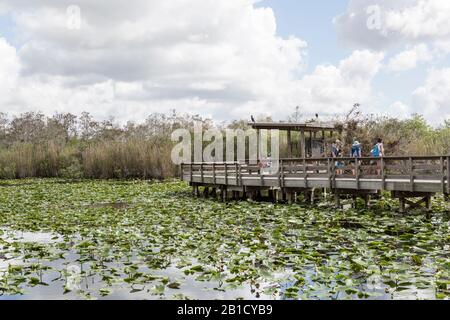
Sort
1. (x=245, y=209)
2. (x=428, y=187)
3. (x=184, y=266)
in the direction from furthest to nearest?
(x=245, y=209), (x=428, y=187), (x=184, y=266)

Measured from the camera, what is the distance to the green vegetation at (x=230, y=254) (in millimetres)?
7121

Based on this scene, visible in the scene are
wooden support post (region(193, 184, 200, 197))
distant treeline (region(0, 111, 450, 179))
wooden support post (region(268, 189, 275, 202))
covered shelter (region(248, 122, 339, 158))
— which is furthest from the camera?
distant treeline (region(0, 111, 450, 179))

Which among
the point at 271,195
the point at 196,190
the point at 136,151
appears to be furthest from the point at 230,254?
the point at 136,151

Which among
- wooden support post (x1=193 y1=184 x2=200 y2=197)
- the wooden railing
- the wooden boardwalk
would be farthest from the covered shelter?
wooden support post (x1=193 y1=184 x2=200 y2=197)

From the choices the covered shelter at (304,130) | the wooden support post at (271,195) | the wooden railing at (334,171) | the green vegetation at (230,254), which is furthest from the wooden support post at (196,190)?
the green vegetation at (230,254)

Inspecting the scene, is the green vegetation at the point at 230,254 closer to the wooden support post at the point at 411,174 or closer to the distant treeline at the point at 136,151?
the wooden support post at the point at 411,174

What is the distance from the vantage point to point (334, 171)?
55.2ft

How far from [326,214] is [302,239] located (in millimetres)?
4298

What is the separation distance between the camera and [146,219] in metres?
14.9

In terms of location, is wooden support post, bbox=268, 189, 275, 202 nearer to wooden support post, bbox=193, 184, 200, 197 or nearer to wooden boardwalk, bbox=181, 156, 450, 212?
wooden boardwalk, bbox=181, 156, 450, 212

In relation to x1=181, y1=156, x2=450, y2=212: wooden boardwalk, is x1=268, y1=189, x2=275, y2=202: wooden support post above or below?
below

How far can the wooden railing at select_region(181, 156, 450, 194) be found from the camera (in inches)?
543
